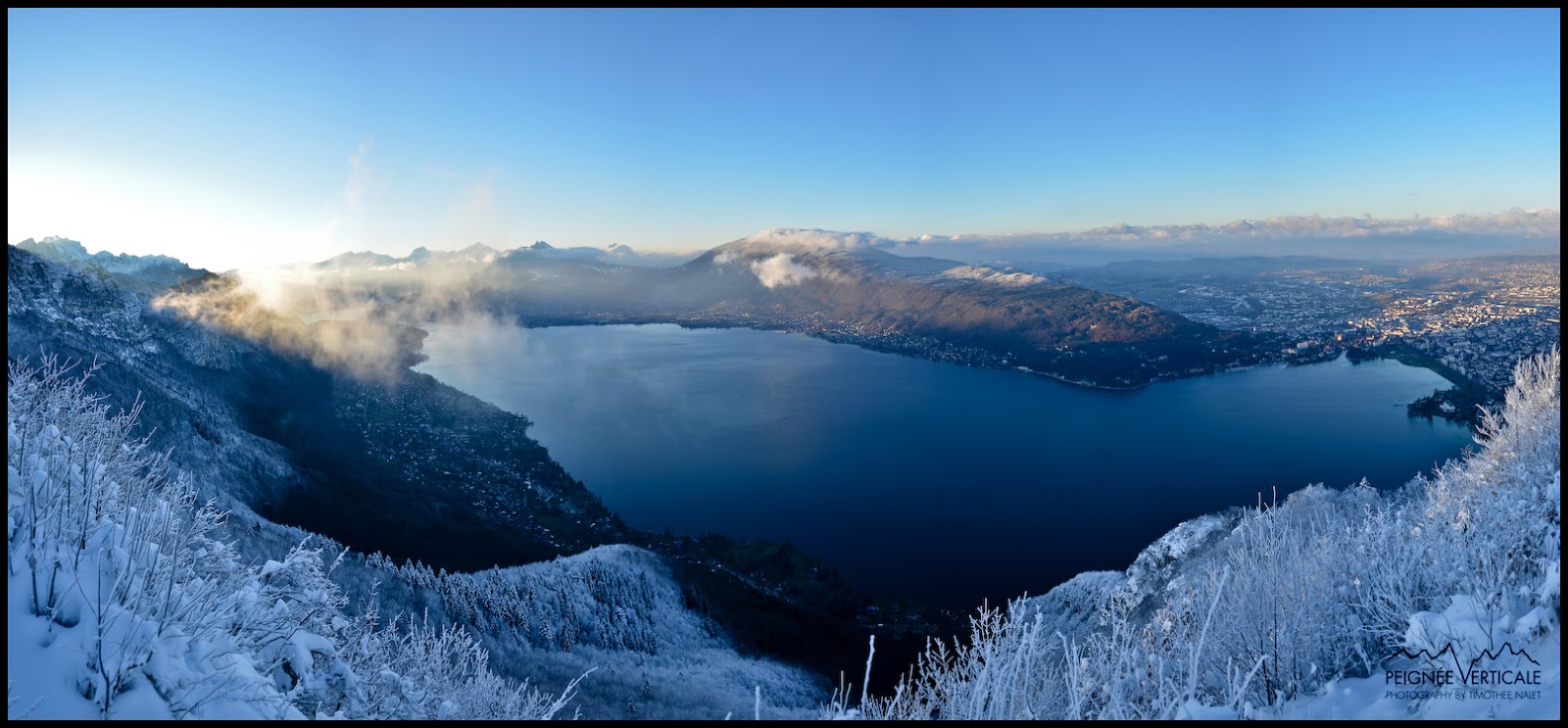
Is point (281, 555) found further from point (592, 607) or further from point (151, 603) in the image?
point (151, 603)

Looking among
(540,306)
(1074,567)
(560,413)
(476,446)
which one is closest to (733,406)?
(560,413)

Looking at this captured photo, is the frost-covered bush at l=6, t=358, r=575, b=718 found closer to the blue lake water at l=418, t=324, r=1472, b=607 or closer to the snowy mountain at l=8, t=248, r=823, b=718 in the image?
the snowy mountain at l=8, t=248, r=823, b=718

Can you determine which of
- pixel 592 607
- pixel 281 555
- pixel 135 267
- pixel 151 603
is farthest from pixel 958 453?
pixel 135 267

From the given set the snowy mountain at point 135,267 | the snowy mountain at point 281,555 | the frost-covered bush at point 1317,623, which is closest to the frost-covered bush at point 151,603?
the snowy mountain at point 281,555

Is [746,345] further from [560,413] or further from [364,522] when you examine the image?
[364,522]

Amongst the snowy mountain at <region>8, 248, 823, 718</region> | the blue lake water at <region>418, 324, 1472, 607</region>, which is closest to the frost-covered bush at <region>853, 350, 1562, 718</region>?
the snowy mountain at <region>8, 248, 823, 718</region>

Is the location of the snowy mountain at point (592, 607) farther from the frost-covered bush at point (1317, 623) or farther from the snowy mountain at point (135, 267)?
the snowy mountain at point (135, 267)
